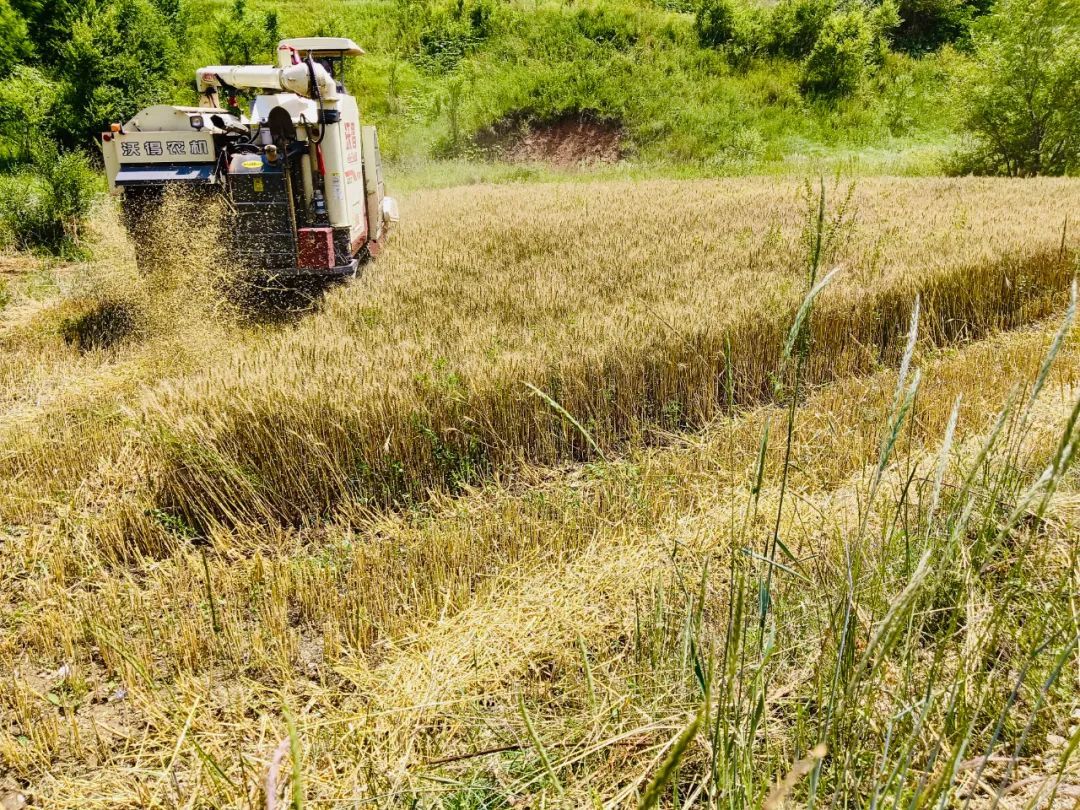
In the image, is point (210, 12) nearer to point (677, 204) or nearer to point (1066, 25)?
point (677, 204)

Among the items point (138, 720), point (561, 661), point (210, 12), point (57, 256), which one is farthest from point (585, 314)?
point (210, 12)

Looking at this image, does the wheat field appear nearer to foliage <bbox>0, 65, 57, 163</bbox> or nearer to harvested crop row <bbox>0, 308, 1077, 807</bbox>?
harvested crop row <bbox>0, 308, 1077, 807</bbox>

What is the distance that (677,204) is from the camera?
37.0ft

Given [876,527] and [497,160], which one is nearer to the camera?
[876,527]

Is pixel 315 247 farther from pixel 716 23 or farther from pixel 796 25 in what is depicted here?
pixel 796 25

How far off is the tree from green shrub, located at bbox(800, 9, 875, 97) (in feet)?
26.3

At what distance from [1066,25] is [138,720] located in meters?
22.6

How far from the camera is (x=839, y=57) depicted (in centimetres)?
2552

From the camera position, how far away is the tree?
53.6 ft

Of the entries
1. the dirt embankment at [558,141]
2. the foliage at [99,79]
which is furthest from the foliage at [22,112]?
the dirt embankment at [558,141]

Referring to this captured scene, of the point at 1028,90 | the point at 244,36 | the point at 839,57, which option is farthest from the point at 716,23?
the point at 244,36

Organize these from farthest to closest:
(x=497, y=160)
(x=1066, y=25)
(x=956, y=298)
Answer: (x=497, y=160) → (x=1066, y=25) → (x=956, y=298)

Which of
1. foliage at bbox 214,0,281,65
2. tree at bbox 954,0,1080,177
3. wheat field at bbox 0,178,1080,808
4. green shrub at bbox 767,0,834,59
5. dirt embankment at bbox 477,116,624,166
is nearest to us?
wheat field at bbox 0,178,1080,808

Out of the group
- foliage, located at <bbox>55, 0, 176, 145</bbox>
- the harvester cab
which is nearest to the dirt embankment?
foliage, located at <bbox>55, 0, 176, 145</bbox>
